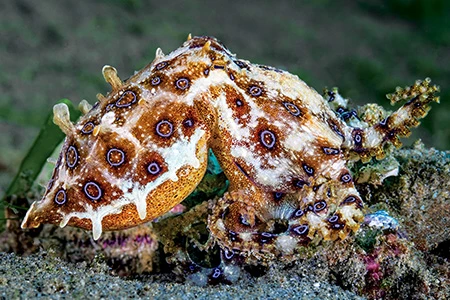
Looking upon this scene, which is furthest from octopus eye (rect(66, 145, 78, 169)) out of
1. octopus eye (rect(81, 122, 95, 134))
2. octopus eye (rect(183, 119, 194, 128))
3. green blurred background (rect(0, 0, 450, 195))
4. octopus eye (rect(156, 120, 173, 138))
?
green blurred background (rect(0, 0, 450, 195))

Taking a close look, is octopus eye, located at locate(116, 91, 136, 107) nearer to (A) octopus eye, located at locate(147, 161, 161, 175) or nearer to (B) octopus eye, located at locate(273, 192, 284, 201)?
(A) octopus eye, located at locate(147, 161, 161, 175)

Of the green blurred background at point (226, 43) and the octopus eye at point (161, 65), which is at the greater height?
the green blurred background at point (226, 43)

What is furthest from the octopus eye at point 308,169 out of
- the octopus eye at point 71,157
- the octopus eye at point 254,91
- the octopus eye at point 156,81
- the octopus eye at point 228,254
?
the octopus eye at point 71,157

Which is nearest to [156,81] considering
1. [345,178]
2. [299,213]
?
[299,213]

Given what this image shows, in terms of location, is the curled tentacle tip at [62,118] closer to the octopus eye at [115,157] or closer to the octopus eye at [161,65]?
the octopus eye at [115,157]

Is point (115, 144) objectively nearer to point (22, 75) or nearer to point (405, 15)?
point (22, 75)

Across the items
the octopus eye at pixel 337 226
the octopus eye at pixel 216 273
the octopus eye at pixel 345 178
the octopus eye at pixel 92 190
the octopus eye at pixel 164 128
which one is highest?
the octopus eye at pixel 345 178

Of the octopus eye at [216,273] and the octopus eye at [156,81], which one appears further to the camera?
the octopus eye at [216,273]
